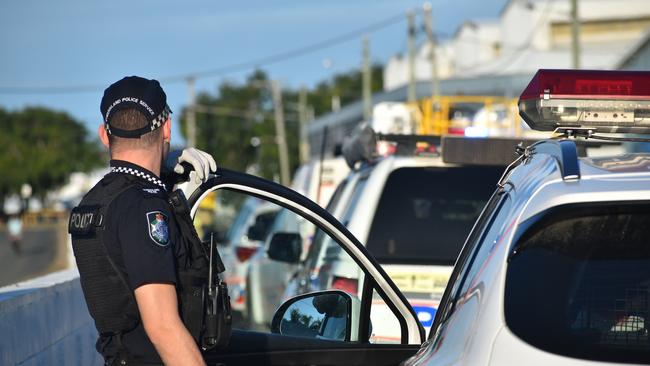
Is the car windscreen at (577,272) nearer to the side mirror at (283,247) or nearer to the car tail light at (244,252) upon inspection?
the side mirror at (283,247)

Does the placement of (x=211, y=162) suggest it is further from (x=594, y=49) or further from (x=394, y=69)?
(x=394, y=69)

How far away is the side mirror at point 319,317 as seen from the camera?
510cm

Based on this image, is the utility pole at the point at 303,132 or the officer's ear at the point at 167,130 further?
the utility pole at the point at 303,132

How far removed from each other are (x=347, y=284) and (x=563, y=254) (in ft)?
11.3

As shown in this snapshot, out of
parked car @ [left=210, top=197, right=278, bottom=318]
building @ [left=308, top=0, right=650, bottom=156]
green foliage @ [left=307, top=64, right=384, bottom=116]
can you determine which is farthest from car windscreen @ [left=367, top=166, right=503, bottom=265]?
green foliage @ [left=307, top=64, right=384, bottom=116]

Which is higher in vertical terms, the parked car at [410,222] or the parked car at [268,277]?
the parked car at [410,222]

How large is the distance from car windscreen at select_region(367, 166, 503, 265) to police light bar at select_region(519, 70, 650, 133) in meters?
2.90

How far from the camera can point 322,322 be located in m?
5.16

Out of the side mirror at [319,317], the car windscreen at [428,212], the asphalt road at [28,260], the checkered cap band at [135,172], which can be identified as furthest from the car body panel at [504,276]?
the asphalt road at [28,260]

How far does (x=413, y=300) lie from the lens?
6.59m

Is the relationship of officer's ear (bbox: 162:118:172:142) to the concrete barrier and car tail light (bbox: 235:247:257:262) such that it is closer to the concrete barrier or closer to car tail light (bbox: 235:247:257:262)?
the concrete barrier

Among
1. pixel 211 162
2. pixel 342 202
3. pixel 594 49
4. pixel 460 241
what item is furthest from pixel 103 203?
pixel 594 49

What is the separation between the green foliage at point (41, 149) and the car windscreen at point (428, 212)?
13168cm

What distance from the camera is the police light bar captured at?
154 inches
